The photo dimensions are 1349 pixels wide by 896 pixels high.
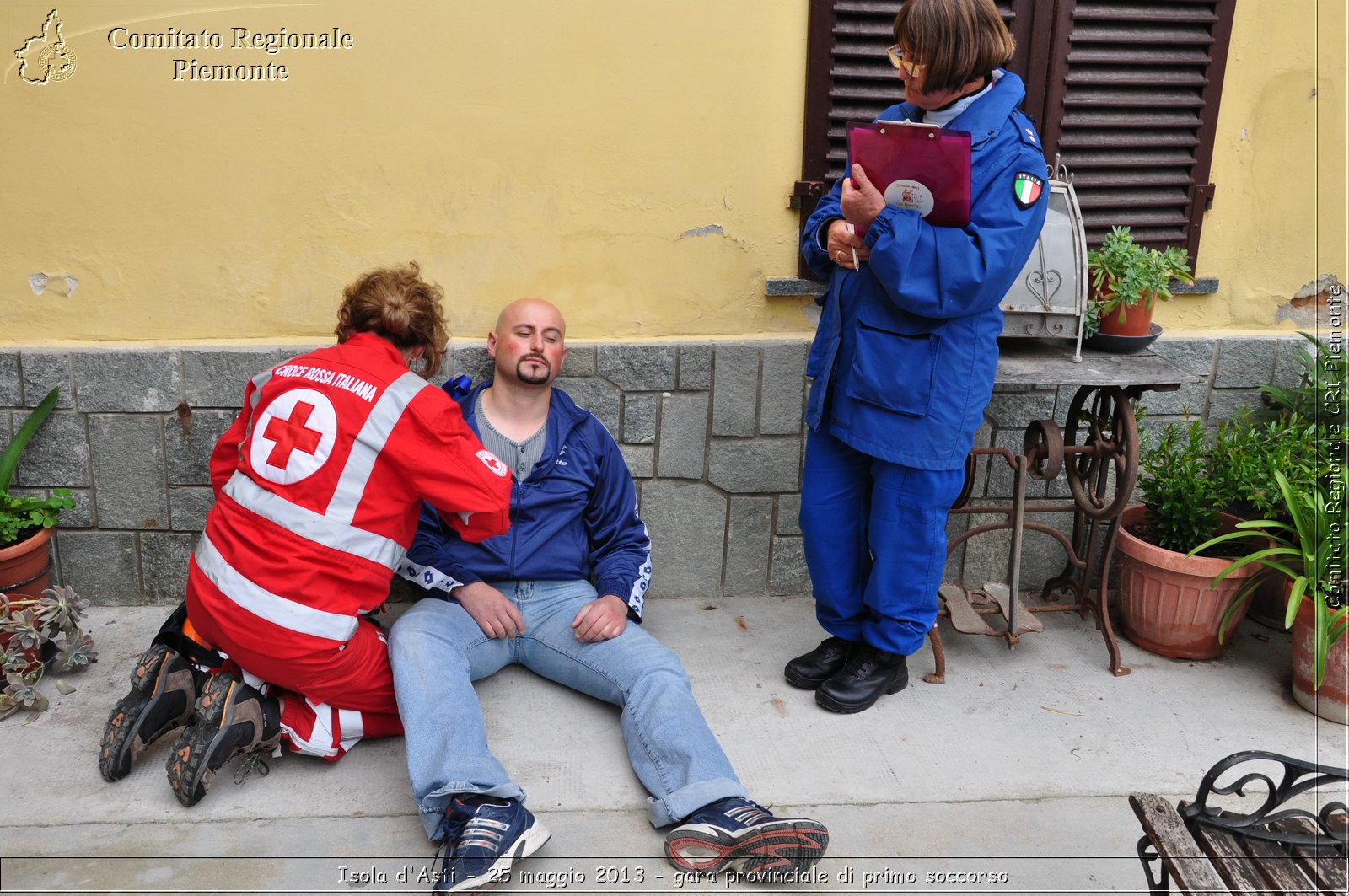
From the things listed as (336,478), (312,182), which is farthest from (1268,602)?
(312,182)

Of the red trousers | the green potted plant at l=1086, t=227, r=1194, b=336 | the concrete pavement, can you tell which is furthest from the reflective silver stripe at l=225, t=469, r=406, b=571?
the green potted plant at l=1086, t=227, r=1194, b=336

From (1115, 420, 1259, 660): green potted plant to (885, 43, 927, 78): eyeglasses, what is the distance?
5.37 feet

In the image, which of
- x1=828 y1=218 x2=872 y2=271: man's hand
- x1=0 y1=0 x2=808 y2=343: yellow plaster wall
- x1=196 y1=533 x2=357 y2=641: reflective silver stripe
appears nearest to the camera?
x1=196 y1=533 x2=357 y2=641: reflective silver stripe

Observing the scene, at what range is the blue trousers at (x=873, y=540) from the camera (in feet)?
9.96

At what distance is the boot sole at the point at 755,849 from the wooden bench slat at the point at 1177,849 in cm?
71

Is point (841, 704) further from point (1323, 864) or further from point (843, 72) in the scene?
point (843, 72)

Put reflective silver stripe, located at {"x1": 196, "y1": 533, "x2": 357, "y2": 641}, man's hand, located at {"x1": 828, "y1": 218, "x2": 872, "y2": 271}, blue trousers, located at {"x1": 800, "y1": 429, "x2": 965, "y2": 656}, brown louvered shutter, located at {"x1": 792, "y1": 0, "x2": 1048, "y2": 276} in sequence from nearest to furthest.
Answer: reflective silver stripe, located at {"x1": 196, "y1": 533, "x2": 357, "y2": 641} < man's hand, located at {"x1": 828, "y1": 218, "x2": 872, "y2": 271} < blue trousers, located at {"x1": 800, "y1": 429, "x2": 965, "y2": 656} < brown louvered shutter, located at {"x1": 792, "y1": 0, "x2": 1048, "y2": 276}

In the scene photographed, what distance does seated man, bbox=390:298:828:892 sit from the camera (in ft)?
8.21

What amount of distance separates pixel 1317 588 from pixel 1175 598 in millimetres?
408

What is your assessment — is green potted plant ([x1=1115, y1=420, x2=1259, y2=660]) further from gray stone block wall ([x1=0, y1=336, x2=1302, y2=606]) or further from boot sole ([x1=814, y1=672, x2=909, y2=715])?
boot sole ([x1=814, y1=672, x2=909, y2=715])

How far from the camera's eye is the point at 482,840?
95.4 inches

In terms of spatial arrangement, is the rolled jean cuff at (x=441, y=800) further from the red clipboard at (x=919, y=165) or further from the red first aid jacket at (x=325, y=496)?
the red clipboard at (x=919, y=165)

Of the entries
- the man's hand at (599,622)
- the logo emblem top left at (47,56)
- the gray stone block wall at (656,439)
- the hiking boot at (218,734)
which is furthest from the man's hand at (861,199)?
the logo emblem top left at (47,56)

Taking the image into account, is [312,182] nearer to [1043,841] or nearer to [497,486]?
[497,486]
